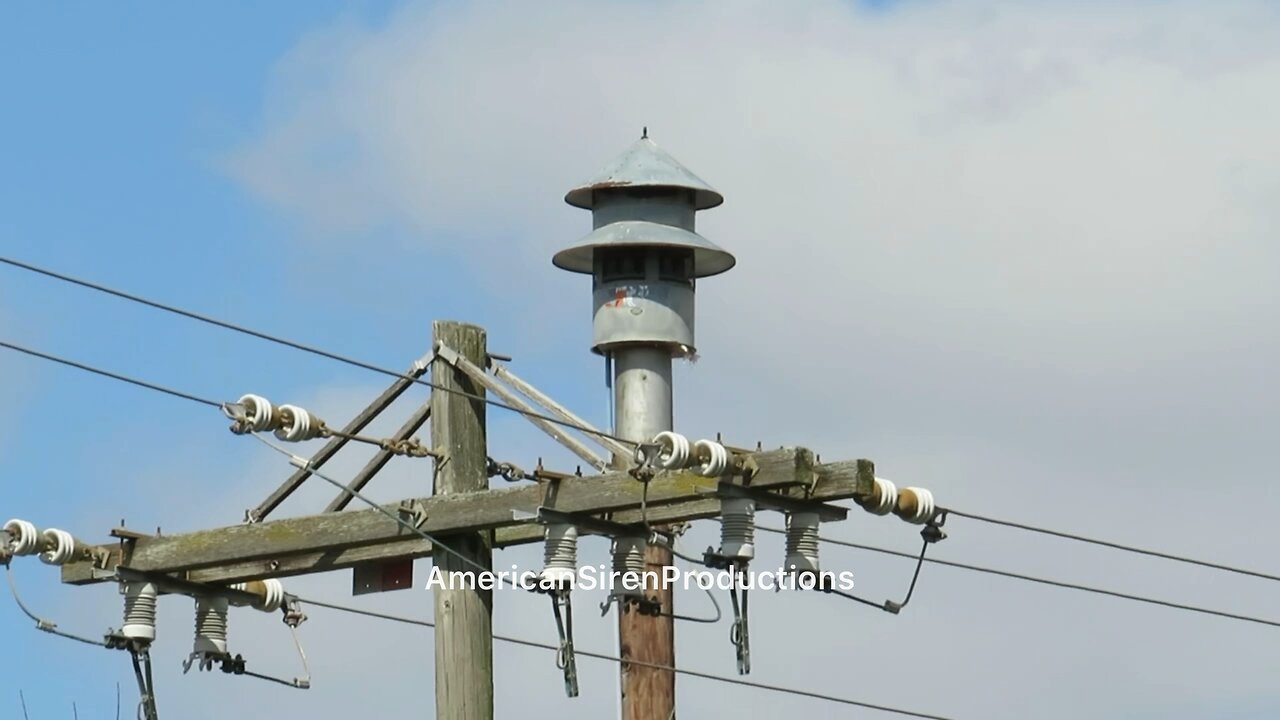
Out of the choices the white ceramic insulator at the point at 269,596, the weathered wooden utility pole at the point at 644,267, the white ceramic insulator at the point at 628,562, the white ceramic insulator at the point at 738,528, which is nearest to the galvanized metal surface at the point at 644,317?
the weathered wooden utility pole at the point at 644,267

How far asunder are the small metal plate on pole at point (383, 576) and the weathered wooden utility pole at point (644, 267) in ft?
7.00

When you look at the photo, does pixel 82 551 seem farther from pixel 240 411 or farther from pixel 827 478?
pixel 827 478

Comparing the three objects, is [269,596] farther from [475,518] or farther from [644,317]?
[644,317]

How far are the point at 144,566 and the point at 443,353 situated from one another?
6.28 feet

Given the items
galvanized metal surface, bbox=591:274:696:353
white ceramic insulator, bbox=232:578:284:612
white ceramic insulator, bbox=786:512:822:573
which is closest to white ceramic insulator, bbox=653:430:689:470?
white ceramic insulator, bbox=786:512:822:573

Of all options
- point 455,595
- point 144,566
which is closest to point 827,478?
point 455,595

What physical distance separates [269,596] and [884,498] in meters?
3.59

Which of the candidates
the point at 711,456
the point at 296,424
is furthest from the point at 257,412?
the point at 711,456

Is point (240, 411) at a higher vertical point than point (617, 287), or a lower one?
lower

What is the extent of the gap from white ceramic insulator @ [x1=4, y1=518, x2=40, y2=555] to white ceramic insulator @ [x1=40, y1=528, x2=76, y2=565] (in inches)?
1.8

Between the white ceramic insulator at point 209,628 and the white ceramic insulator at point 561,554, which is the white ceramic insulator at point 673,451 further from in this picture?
the white ceramic insulator at point 209,628

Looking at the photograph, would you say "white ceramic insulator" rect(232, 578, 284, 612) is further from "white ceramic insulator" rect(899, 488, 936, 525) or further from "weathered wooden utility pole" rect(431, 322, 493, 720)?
"white ceramic insulator" rect(899, 488, 936, 525)

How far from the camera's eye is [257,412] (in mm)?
15562

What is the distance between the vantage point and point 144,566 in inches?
648
